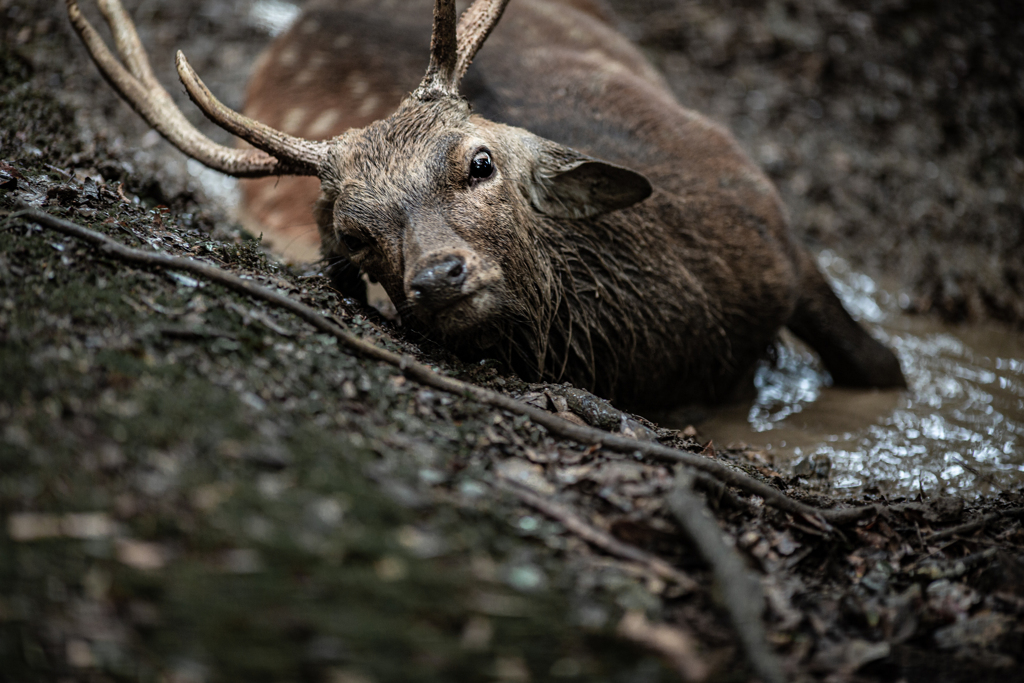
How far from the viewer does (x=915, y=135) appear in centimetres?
669

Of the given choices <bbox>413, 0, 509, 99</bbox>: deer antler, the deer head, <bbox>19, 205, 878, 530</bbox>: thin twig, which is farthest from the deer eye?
<bbox>19, 205, 878, 530</bbox>: thin twig

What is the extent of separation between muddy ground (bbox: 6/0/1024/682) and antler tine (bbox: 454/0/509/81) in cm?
131

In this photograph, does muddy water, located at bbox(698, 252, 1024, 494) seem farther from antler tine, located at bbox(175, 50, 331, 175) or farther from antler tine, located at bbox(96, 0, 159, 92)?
antler tine, located at bbox(96, 0, 159, 92)

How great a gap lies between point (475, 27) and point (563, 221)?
1.09 meters

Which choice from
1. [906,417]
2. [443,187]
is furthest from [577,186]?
[906,417]

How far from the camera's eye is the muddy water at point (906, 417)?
11.3 ft

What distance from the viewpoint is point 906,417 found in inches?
163

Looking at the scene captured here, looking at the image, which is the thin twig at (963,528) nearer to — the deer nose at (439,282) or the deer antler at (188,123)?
the deer nose at (439,282)

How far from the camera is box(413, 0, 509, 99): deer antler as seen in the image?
10.6 ft

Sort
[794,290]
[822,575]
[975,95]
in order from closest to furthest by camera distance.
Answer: [822,575], [794,290], [975,95]

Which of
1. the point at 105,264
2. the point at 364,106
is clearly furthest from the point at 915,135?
the point at 105,264

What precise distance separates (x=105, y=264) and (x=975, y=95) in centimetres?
729

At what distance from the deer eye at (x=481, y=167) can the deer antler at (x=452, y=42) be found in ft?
1.51

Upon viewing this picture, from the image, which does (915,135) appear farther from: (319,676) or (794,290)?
(319,676)
